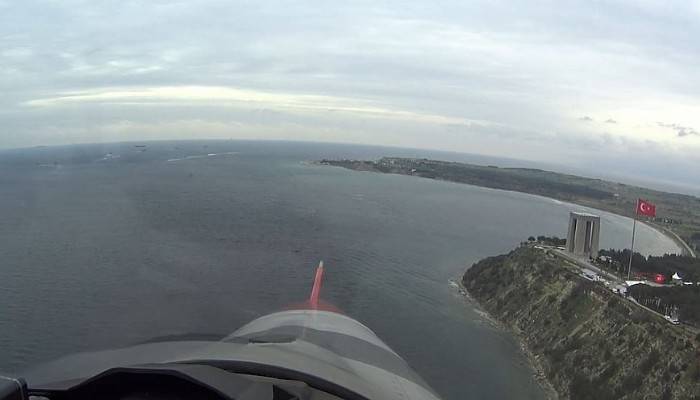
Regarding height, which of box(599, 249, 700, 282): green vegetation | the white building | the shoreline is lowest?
the shoreline

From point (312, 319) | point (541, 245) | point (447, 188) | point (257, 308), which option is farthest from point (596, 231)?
point (447, 188)

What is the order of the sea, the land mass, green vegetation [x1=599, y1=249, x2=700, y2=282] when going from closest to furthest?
the sea < green vegetation [x1=599, y1=249, x2=700, y2=282] < the land mass

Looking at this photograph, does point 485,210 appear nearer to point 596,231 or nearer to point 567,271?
point 596,231

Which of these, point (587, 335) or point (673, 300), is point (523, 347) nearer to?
point (587, 335)

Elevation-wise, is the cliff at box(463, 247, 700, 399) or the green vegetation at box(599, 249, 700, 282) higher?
the green vegetation at box(599, 249, 700, 282)

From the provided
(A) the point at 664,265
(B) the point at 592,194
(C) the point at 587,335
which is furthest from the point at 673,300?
(B) the point at 592,194

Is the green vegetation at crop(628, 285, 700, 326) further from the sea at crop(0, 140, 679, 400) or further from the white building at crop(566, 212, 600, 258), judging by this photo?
the white building at crop(566, 212, 600, 258)

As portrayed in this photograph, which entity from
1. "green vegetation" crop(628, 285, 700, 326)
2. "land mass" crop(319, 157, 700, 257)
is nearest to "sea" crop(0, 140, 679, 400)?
"green vegetation" crop(628, 285, 700, 326)
